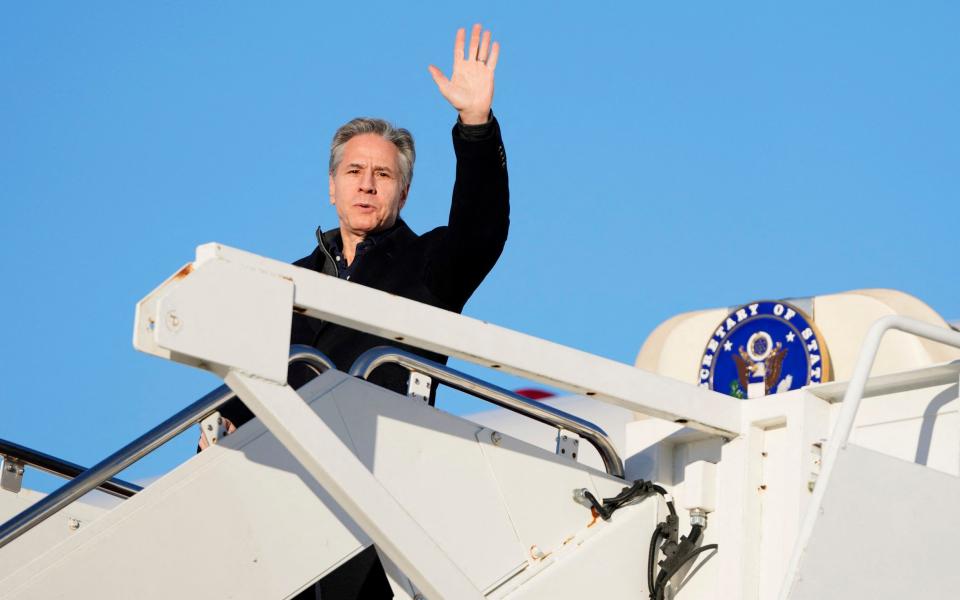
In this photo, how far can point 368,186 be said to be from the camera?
240 inches

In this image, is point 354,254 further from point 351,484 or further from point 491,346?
point 351,484

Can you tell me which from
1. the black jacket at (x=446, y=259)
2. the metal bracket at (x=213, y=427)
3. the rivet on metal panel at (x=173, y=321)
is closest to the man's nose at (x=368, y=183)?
the black jacket at (x=446, y=259)

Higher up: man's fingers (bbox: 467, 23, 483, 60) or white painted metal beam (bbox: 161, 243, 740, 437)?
man's fingers (bbox: 467, 23, 483, 60)

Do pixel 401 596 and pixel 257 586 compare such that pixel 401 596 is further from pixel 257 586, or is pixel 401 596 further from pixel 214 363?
pixel 214 363

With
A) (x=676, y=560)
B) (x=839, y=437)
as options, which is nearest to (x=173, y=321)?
(x=839, y=437)

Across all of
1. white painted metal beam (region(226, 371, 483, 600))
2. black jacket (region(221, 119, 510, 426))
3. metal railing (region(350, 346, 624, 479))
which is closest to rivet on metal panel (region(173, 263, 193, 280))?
white painted metal beam (region(226, 371, 483, 600))

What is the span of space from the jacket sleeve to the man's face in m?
0.64

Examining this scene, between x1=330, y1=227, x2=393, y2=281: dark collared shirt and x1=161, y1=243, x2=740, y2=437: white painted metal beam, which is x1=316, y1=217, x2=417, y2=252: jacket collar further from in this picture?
x1=161, y1=243, x2=740, y2=437: white painted metal beam

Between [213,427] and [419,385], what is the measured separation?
664 millimetres

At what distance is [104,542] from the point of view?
417cm

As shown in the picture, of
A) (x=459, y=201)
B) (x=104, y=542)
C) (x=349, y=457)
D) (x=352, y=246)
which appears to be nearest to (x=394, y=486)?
(x=349, y=457)

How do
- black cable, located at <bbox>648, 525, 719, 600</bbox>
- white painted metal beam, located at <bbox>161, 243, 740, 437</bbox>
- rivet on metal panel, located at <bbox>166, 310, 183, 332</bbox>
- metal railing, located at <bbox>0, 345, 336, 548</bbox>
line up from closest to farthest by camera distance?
rivet on metal panel, located at <bbox>166, 310, 183, 332</bbox> < white painted metal beam, located at <bbox>161, 243, 740, 437</bbox> < metal railing, located at <bbox>0, 345, 336, 548</bbox> < black cable, located at <bbox>648, 525, 719, 600</bbox>

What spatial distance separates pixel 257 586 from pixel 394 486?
0.51 meters

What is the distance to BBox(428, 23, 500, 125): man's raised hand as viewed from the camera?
5.23 m
